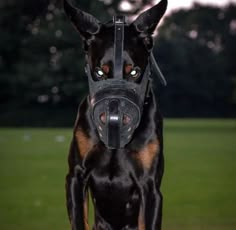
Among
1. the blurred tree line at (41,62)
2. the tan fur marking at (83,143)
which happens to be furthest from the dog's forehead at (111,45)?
the blurred tree line at (41,62)

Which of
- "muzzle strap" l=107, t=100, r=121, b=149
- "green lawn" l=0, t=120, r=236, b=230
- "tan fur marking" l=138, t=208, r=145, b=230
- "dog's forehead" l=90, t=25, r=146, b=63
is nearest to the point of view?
"muzzle strap" l=107, t=100, r=121, b=149

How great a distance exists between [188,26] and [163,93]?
9606 mm

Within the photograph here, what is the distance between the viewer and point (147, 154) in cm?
289

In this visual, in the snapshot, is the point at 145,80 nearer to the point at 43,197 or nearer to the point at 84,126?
the point at 84,126

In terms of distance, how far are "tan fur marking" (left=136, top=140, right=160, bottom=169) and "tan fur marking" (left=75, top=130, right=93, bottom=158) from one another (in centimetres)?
24

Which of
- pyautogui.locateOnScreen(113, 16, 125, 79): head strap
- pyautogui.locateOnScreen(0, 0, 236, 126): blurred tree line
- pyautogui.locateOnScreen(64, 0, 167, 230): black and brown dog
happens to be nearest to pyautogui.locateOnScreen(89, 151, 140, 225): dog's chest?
pyautogui.locateOnScreen(64, 0, 167, 230): black and brown dog

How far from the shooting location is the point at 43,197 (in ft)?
23.6

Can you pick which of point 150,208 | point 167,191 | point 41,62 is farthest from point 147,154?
point 41,62

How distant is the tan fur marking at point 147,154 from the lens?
2891mm

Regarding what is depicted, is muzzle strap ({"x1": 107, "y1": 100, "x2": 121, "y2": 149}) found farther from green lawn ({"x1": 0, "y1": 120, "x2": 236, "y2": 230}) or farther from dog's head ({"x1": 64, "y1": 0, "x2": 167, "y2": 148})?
green lawn ({"x1": 0, "y1": 120, "x2": 236, "y2": 230})

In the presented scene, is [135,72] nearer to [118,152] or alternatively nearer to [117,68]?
[117,68]

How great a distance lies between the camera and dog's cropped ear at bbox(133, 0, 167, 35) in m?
2.78

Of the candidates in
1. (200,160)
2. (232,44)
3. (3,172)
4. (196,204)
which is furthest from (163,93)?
(196,204)

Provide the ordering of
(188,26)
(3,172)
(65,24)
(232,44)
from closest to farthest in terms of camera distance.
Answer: (3,172)
(65,24)
(232,44)
(188,26)
